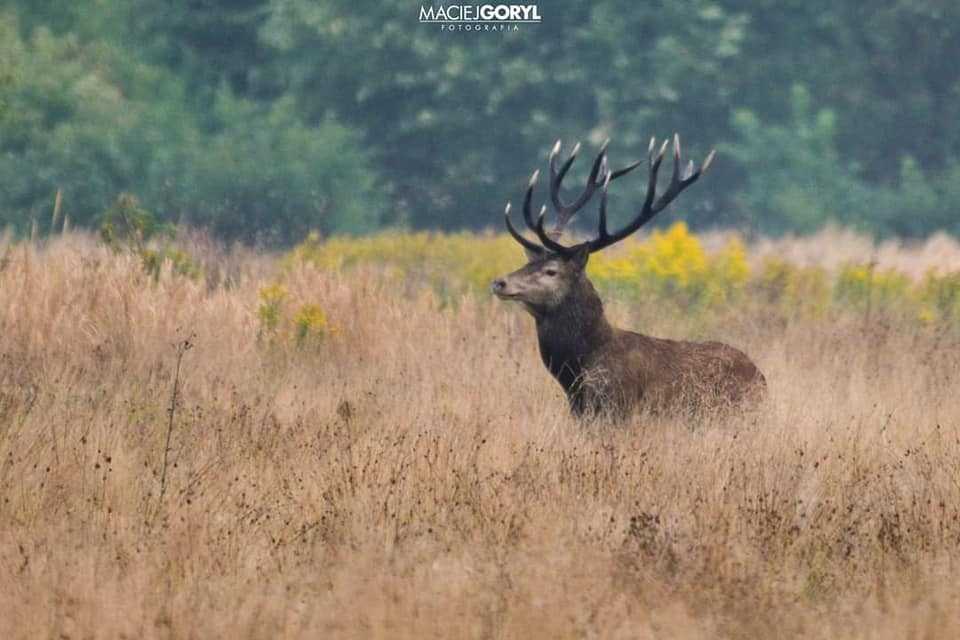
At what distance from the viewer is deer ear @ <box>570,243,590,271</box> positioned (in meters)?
11.5

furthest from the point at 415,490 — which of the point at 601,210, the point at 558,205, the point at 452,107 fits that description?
the point at 452,107

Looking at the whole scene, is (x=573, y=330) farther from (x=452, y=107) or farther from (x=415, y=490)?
(x=452, y=107)

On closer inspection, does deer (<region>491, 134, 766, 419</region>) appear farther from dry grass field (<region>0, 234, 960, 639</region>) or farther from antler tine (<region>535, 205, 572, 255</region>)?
dry grass field (<region>0, 234, 960, 639</region>)

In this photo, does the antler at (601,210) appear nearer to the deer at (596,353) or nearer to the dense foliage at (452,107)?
the deer at (596,353)

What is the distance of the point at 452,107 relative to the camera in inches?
1432

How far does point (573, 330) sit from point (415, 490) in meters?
2.73

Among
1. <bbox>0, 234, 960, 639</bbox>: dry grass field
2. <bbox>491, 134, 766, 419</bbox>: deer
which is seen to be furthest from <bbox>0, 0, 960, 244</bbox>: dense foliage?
<bbox>491, 134, 766, 419</bbox>: deer

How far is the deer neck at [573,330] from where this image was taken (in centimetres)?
1152

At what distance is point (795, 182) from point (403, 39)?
26.0 ft

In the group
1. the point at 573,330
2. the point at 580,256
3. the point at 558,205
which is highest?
the point at 558,205

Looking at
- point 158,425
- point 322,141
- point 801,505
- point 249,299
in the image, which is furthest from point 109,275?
point 322,141

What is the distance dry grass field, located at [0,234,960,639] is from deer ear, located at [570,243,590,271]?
90 cm

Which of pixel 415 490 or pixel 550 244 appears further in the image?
pixel 550 244

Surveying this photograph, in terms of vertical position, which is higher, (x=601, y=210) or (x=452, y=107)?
(x=601, y=210)
